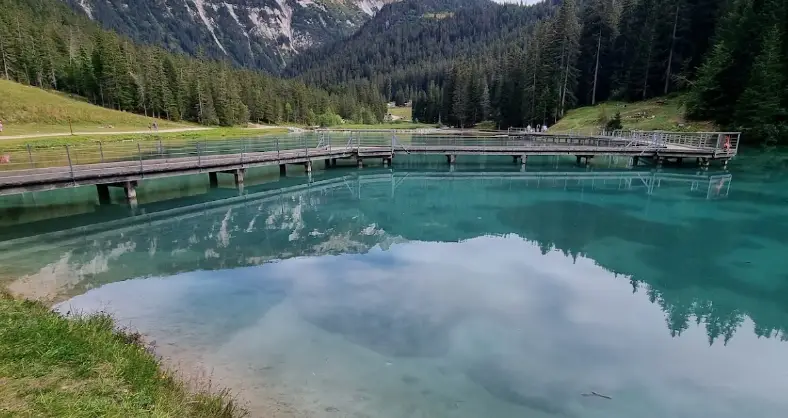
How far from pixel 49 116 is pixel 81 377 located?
2928 inches

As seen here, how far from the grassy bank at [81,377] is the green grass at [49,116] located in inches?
2160

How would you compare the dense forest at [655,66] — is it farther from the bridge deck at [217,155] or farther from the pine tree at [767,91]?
the bridge deck at [217,155]

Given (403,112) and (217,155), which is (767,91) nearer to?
(217,155)

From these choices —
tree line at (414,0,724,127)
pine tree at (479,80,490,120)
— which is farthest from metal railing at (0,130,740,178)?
pine tree at (479,80,490,120)

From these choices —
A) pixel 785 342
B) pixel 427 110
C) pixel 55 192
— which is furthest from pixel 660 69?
pixel 427 110

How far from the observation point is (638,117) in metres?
55.7

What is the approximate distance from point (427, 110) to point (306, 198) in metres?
119

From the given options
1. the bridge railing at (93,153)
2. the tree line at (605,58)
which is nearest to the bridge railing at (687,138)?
the tree line at (605,58)

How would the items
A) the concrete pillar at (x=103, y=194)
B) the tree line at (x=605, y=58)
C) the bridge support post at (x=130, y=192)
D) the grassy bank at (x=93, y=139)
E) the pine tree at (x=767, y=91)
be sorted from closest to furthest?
the bridge support post at (x=130, y=192) → the concrete pillar at (x=103, y=194) → the pine tree at (x=767, y=91) → the grassy bank at (x=93, y=139) → the tree line at (x=605, y=58)

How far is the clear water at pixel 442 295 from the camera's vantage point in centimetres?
822

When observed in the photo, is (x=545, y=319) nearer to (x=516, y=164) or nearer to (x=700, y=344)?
(x=700, y=344)

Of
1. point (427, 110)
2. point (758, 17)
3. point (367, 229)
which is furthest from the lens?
point (427, 110)

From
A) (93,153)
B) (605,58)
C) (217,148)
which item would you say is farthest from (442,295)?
(605,58)

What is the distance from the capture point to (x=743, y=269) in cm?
1469
